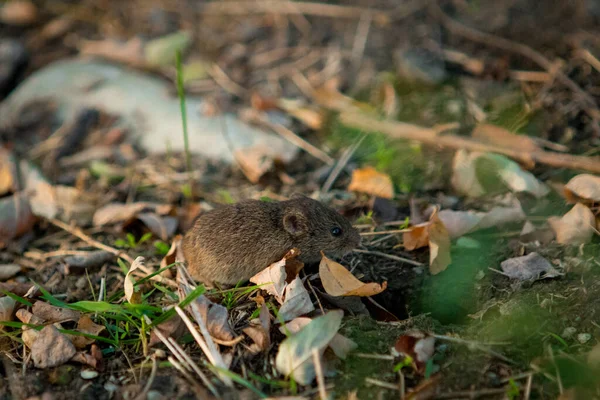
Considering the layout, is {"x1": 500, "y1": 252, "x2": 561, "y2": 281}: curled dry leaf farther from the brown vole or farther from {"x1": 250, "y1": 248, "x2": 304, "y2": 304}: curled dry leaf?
{"x1": 250, "y1": 248, "x2": 304, "y2": 304}: curled dry leaf

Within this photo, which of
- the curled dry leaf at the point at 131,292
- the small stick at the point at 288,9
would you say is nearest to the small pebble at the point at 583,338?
the curled dry leaf at the point at 131,292

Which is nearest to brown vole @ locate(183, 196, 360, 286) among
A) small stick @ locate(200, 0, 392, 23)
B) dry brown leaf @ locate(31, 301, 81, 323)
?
dry brown leaf @ locate(31, 301, 81, 323)

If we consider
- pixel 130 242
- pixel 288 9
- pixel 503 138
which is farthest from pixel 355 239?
pixel 288 9

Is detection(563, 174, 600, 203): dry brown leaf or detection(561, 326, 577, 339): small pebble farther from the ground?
detection(563, 174, 600, 203): dry brown leaf

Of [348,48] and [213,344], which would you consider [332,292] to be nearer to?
[213,344]

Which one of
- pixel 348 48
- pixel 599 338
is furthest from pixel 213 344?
pixel 348 48

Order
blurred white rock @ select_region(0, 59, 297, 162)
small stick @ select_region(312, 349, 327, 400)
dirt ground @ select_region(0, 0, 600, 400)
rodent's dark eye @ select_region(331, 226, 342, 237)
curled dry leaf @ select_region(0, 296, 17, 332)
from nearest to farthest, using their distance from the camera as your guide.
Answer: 1. small stick @ select_region(312, 349, 327, 400)
2. dirt ground @ select_region(0, 0, 600, 400)
3. curled dry leaf @ select_region(0, 296, 17, 332)
4. rodent's dark eye @ select_region(331, 226, 342, 237)
5. blurred white rock @ select_region(0, 59, 297, 162)
